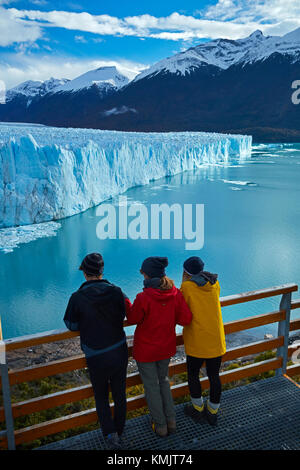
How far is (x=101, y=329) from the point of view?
1.43 metres

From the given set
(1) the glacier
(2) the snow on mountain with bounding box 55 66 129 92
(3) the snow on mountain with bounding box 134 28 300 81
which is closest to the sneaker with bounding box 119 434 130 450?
(1) the glacier

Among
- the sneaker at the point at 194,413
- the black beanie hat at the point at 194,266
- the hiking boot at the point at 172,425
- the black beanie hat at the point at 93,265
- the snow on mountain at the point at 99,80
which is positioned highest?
the snow on mountain at the point at 99,80

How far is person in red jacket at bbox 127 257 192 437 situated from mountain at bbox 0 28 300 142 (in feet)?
185

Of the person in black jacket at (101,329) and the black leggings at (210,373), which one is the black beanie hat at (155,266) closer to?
the person in black jacket at (101,329)

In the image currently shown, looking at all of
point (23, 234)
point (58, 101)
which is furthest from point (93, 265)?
point (58, 101)

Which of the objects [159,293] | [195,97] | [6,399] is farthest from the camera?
[195,97]

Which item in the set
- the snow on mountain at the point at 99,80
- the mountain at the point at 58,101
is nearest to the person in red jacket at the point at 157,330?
the mountain at the point at 58,101

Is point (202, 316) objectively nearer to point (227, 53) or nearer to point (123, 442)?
point (123, 442)

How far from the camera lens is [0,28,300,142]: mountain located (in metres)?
63.1

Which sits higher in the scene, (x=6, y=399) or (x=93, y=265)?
→ (x=93, y=265)

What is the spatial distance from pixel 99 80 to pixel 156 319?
106 m

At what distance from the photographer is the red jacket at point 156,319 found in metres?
1.49

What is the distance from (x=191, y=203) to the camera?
14.0 metres

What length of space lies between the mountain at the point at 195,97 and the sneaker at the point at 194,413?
56511 millimetres
